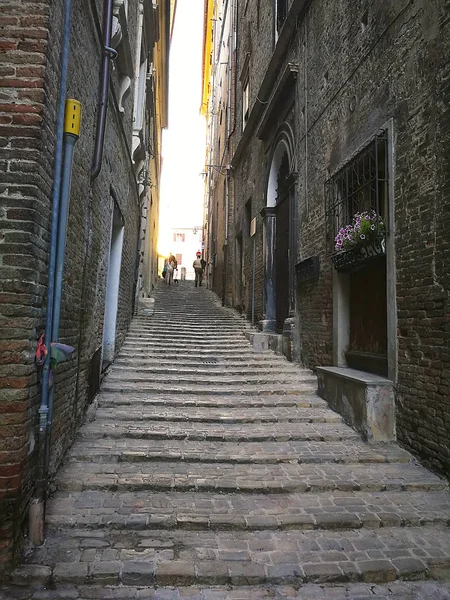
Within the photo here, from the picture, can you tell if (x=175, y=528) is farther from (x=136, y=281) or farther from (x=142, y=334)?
(x=136, y=281)

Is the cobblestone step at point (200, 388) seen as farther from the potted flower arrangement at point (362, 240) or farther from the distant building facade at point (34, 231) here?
the potted flower arrangement at point (362, 240)

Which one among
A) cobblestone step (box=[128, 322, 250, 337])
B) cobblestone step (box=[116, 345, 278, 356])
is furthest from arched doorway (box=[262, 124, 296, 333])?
cobblestone step (box=[116, 345, 278, 356])

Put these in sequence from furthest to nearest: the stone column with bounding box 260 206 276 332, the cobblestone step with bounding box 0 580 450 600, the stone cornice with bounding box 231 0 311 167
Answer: the stone column with bounding box 260 206 276 332, the stone cornice with bounding box 231 0 311 167, the cobblestone step with bounding box 0 580 450 600

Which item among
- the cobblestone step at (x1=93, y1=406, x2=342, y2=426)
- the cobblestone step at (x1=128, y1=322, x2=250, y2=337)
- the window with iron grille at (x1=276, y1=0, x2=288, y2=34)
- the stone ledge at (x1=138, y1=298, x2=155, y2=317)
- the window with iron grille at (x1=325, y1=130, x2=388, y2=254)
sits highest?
the window with iron grille at (x1=276, y1=0, x2=288, y2=34)

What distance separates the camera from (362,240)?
518 centimetres

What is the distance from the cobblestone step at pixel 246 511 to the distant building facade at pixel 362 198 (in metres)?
0.67

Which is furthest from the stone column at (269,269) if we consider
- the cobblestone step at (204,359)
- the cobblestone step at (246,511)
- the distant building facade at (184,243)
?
the distant building facade at (184,243)

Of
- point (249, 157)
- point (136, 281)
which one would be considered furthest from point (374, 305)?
point (249, 157)

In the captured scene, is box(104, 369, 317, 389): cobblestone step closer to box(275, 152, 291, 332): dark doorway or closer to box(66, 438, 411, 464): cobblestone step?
box(66, 438, 411, 464): cobblestone step

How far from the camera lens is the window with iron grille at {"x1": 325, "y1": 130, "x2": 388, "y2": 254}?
502 cm

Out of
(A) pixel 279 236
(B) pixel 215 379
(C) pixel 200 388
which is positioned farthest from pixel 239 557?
(A) pixel 279 236

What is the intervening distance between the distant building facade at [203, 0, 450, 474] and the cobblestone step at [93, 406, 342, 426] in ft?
3.19

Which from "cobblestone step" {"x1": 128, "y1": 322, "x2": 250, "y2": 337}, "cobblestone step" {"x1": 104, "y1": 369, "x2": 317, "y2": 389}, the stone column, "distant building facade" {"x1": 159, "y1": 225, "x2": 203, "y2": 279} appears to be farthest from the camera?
"distant building facade" {"x1": 159, "y1": 225, "x2": 203, "y2": 279}

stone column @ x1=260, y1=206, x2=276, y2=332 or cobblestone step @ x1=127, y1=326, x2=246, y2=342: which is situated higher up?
stone column @ x1=260, y1=206, x2=276, y2=332
